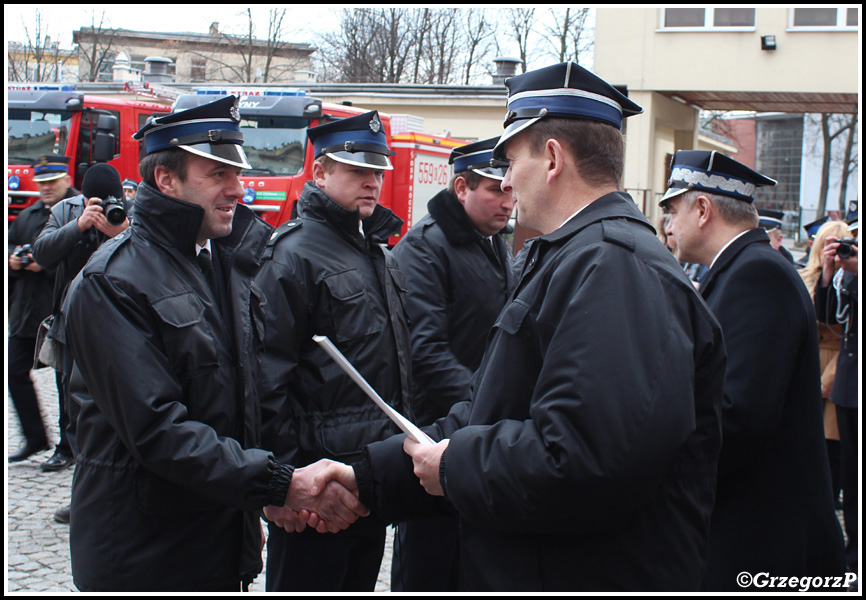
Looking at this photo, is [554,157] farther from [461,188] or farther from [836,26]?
[836,26]

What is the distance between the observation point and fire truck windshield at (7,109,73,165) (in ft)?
47.5

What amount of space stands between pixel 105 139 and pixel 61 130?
6.51 ft

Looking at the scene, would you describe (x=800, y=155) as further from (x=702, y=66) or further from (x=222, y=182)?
(x=222, y=182)

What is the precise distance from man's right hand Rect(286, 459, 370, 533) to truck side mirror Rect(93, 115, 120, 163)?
1174 centimetres

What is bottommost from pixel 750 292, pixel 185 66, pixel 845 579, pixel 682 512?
pixel 845 579

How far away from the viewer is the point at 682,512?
195 cm

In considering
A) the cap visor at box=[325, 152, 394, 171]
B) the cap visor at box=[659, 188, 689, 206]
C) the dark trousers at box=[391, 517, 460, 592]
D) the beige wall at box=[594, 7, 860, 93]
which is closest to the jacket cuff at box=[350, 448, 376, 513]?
the dark trousers at box=[391, 517, 460, 592]

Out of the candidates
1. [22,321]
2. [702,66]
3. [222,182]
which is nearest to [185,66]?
[702,66]

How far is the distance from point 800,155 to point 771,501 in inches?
2740

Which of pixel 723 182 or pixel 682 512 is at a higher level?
pixel 723 182

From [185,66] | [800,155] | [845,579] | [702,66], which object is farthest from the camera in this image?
[800,155]

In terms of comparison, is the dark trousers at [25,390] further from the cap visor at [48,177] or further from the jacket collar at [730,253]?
the jacket collar at [730,253]

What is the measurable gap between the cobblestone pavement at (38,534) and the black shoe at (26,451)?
0.04m

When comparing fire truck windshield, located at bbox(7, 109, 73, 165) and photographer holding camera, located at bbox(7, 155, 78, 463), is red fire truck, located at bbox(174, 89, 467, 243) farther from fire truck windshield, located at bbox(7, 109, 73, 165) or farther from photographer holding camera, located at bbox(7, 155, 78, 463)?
photographer holding camera, located at bbox(7, 155, 78, 463)
